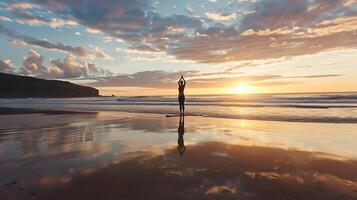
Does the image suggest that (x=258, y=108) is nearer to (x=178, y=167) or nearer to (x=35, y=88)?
(x=178, y=167)

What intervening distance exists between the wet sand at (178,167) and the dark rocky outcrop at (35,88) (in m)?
143

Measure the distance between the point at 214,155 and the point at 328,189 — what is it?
10.8 ft

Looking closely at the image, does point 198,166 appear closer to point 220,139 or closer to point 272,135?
point 220,139

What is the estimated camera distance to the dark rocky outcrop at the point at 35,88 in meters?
139

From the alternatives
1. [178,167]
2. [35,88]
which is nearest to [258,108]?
[178,167]

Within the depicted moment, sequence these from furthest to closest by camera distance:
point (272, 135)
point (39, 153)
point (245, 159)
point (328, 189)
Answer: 1. point (272, 135)
2. point (39, 153)
3. point (245, 159)
4. point (328, 189)

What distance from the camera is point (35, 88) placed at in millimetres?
149750

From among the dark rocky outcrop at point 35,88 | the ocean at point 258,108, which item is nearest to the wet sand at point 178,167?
the ocean at point 258,108

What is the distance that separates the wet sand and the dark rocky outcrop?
470ft

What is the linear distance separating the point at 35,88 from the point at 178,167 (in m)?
162

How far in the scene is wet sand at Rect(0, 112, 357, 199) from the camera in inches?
198

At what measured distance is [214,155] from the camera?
8.02 metres

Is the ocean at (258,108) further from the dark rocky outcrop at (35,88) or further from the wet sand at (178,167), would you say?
the dark rocky outcrop at (35,88)

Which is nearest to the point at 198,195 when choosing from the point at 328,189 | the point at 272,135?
the point at 328,189
